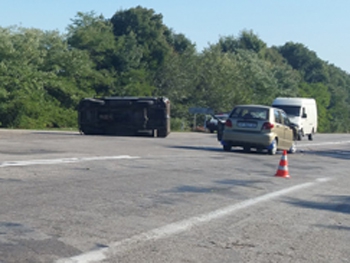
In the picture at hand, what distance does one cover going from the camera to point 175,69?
215ft

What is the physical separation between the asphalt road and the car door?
7.32 meters

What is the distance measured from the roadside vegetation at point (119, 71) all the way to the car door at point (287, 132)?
21830 millimetres

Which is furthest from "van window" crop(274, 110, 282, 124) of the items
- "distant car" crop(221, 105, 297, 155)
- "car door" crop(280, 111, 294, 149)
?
"car door" crop(280, 111, 294, 149)

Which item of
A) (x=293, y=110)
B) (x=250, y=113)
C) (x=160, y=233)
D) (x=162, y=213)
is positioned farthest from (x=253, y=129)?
(x=293, y=110)

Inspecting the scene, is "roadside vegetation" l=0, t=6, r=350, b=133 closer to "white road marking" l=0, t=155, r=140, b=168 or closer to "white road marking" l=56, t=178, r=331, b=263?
"white road marking" l=0, t=155, r=140, b=168

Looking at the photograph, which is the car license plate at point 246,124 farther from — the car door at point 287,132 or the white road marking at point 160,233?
the white road marking at point 160,233

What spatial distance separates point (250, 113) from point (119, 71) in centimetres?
4188

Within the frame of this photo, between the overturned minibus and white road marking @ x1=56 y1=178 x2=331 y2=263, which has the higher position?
the overturned minibus

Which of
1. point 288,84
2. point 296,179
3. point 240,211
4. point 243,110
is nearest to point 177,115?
point 288,84

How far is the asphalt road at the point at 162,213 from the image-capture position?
6.68m

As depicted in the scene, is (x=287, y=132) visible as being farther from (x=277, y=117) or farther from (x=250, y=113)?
(x=250, y=113)

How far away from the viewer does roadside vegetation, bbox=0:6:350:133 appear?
45438mm

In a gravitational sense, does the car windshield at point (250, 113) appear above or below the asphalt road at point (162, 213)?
above

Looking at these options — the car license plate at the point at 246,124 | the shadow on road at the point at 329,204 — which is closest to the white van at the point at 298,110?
the car license plate at the point at 246,124
